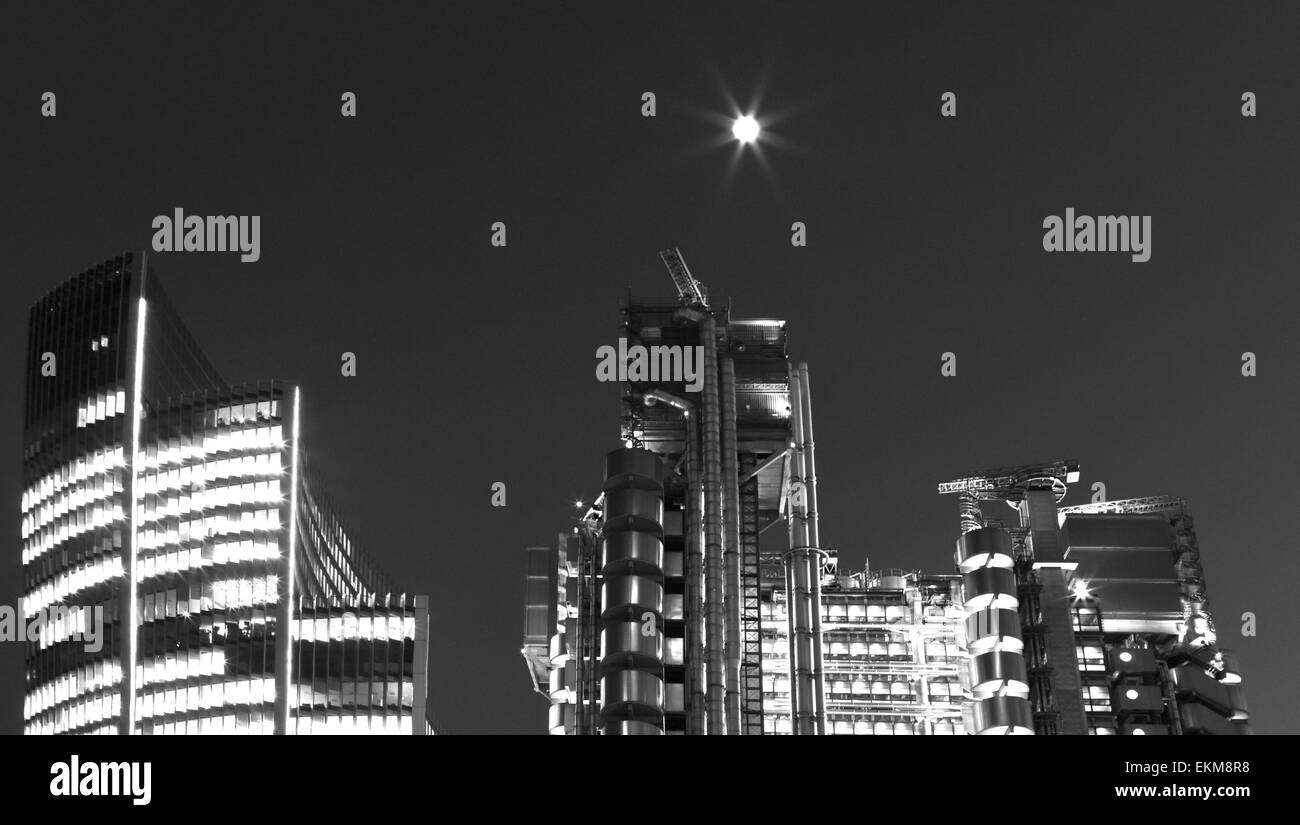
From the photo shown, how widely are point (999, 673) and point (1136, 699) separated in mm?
18977

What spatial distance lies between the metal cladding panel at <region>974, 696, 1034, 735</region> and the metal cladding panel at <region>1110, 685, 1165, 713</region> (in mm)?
15064

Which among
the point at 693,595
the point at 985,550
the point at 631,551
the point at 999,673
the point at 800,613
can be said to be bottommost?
the point at 999,673

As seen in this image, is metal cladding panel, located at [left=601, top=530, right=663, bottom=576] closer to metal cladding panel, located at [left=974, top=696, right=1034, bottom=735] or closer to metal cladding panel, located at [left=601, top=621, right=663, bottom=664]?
metal cladding panel, located at [left=601, top=621, right=663, bottom=664]

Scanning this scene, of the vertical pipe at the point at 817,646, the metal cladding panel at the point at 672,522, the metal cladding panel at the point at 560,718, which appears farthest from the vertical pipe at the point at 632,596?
the metal cladding panel at the point at 560,718

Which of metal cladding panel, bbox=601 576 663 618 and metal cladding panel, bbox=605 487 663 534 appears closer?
metal cladding panel, bbox=601 576 663 618

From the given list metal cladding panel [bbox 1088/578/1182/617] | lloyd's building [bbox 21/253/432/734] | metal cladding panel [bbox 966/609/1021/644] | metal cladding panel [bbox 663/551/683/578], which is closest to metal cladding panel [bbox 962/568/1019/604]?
metal cladding panel [bbox 966/609/1021/644]

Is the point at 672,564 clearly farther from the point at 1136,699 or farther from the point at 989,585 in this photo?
the point at 1136,699

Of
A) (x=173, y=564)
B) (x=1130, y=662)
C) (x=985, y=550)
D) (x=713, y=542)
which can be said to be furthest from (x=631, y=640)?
(x=173, y=564)

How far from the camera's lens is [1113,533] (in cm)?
13462

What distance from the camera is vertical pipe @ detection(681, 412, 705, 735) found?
112 m

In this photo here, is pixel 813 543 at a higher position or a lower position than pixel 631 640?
higher

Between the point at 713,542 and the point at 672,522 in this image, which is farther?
the point at 672,522

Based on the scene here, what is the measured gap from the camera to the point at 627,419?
5157 inches
